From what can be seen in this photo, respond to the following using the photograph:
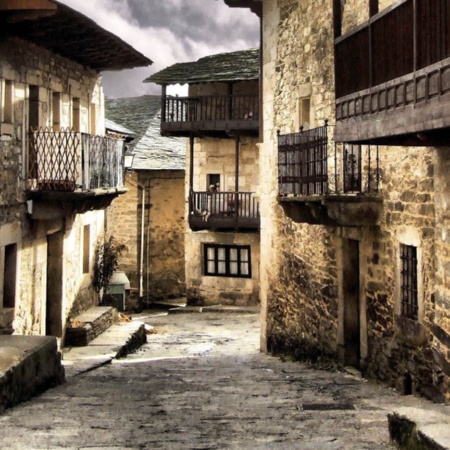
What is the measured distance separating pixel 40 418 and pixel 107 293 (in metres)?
11.9

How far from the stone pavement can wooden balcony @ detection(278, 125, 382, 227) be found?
2218 millimetres

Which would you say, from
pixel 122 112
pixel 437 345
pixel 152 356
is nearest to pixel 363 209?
pixel 437 345

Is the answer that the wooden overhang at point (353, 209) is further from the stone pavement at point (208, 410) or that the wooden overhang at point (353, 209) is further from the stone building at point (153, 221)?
the stone building at point (153, 221)

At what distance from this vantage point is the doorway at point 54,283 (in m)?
15.8

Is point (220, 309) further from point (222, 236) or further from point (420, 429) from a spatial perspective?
point (420, 429)

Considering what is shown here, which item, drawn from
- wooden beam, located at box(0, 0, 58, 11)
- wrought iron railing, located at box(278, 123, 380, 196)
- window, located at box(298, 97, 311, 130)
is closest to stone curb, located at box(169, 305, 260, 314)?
window, located at box(298, 97, 311, 130)

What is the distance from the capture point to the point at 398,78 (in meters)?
7.59

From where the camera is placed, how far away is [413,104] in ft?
23.7

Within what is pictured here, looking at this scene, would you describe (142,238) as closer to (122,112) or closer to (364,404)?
(122,112)

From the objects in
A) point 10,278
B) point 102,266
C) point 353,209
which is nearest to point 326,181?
point 353,209

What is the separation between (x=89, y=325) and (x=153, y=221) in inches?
565

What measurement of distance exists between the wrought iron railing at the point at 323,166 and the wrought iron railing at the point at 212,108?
11661 millimetres

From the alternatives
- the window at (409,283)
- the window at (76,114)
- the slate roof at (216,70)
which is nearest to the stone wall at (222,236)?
the slate roof at (216,70)

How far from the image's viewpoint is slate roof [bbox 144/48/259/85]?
25453 millimetres
